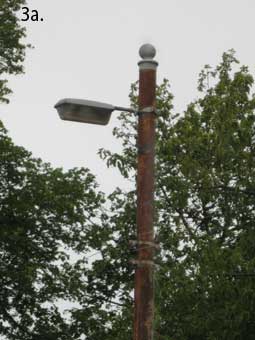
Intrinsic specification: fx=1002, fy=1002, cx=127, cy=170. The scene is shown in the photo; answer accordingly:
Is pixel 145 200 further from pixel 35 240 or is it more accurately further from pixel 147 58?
pixel 35 240

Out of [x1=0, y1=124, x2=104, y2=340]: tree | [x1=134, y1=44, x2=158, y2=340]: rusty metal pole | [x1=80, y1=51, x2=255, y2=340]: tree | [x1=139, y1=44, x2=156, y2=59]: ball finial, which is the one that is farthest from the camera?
[x1=0, y1=124, x2=104, y2=340]: tree

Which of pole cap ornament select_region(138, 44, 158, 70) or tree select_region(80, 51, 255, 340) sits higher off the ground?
tree select_region(80, 51, 255, 340)

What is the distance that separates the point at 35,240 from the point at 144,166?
28580 mm

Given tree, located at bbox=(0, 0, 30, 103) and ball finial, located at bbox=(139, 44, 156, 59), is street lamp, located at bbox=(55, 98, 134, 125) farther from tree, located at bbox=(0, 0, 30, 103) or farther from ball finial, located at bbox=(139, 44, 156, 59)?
tree, located at bbox=(0, 0, 30, 103)

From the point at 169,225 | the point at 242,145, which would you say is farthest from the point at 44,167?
the point at 242,145

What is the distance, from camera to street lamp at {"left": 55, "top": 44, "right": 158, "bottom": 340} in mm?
9023

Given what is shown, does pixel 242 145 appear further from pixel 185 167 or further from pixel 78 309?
pixel 78 309

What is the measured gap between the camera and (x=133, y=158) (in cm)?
3694

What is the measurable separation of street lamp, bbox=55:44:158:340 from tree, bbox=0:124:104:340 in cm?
2658

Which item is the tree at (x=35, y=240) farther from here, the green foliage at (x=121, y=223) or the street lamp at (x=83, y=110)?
the street lamp at (x=83, y=110)

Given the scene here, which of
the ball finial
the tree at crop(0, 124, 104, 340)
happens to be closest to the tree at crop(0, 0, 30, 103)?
the tree at crop(0, 124, 104, 340)

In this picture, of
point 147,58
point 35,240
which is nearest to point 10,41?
point 35,240

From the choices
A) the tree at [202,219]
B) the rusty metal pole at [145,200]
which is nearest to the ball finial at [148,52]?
the rusty metal pole at [145,200]

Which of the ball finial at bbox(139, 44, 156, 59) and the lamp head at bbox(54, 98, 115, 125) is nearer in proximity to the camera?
the lamp head at bbox(54, 98, 115, 125)
